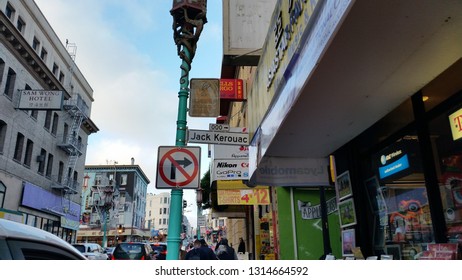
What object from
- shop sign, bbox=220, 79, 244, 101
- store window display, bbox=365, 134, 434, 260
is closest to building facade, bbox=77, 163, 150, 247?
shop sign, bbox=220, 79, 244, 101

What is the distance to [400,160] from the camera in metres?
5.33

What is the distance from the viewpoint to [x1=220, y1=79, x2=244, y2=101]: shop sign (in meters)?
16.1

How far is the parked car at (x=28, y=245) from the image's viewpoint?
6.22 feet

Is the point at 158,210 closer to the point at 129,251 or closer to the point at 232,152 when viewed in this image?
the point at 129,251

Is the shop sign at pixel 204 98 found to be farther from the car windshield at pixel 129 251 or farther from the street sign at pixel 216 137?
the car windshield at pixel 129 251

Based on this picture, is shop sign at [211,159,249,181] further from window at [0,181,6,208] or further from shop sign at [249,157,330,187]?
window at [0,181,6,208]

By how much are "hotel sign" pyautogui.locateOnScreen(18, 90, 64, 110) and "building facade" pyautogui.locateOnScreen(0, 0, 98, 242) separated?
0.05 metres

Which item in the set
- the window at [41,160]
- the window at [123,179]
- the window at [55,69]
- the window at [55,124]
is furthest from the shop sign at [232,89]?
the window at [123,179]

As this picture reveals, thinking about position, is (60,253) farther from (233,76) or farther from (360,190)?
(233,76)

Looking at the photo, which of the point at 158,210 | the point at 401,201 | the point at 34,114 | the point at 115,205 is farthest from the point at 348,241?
the point at 158,210

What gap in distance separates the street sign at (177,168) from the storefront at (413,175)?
2.89 metres

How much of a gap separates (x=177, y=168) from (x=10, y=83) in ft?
77.7
